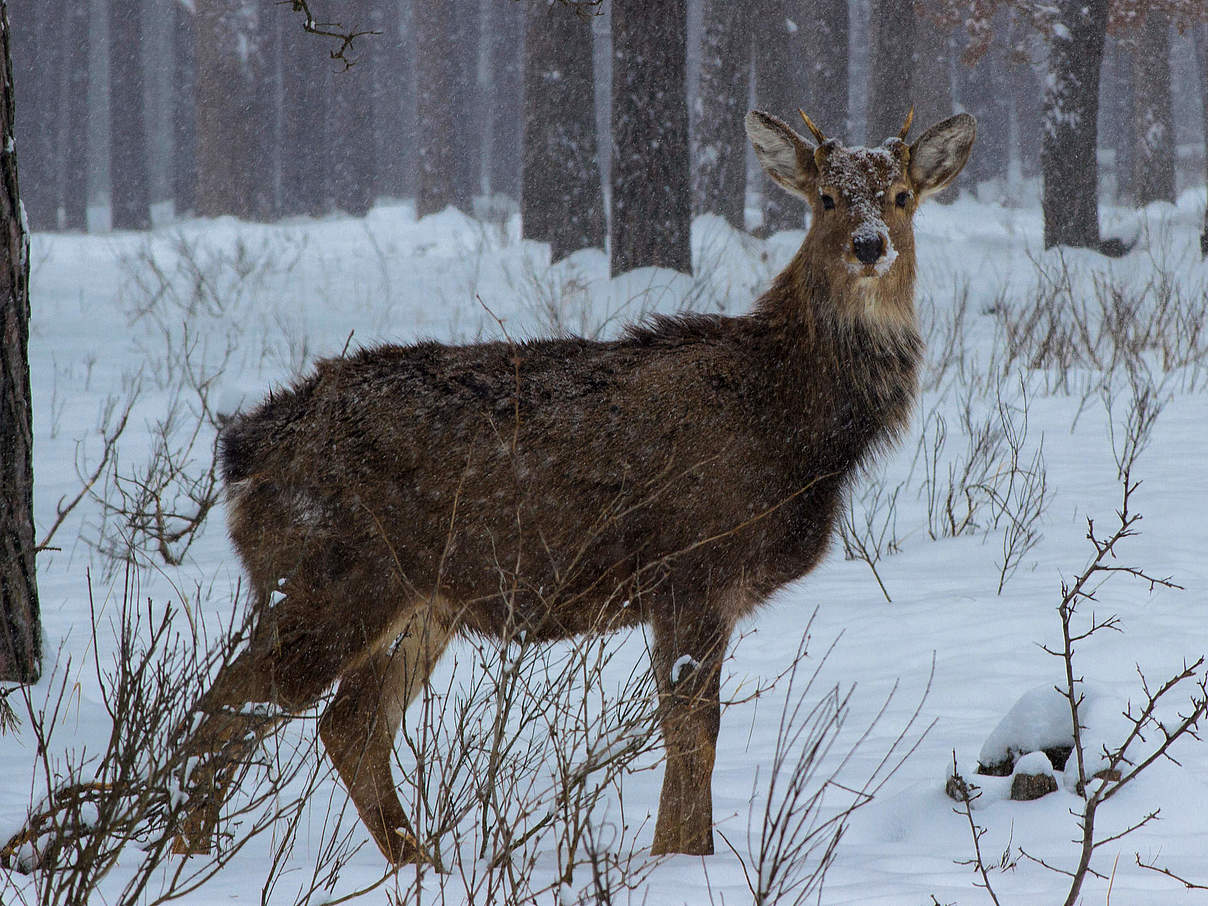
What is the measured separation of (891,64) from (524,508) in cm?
1851

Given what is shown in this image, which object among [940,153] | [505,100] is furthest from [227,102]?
[940,153]

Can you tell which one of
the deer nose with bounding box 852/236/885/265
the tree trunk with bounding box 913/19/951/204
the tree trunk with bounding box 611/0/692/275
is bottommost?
the deer nose with bounding box 852/236/885/265

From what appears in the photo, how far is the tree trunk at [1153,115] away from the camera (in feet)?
84.8

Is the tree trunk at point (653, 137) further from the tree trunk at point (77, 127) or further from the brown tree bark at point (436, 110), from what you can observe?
the tree trunk at point (77, 127)

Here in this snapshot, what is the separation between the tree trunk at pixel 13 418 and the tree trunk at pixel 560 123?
11.7 meters

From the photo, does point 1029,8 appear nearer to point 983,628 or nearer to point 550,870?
point 983,628

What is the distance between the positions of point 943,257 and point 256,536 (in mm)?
13813

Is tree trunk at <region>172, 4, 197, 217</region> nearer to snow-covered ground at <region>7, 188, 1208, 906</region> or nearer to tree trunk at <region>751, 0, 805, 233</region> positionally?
tree trunk at <region>751, 0, 805, 233</region>

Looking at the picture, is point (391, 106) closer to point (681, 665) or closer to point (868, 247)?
point (868, 247)

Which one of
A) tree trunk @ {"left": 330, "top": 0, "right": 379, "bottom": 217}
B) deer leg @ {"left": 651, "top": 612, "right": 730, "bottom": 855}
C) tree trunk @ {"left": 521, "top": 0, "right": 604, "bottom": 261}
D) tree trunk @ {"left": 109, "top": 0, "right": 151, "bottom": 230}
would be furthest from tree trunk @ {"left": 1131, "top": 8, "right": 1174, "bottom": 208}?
deer leg @ {"left": 651, "top": 612, "right": 730, "bottom": 855}

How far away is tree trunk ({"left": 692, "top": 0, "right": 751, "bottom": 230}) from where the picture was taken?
61.1ft

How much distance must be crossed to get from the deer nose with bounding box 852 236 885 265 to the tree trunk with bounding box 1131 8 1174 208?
77.4 feet

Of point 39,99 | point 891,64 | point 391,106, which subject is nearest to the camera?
point 891,64

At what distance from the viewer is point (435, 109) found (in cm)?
2927
